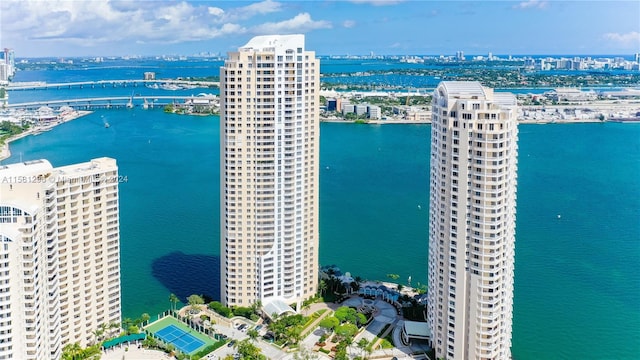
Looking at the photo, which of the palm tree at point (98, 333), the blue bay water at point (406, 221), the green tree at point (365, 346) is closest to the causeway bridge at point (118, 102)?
the blue bay water at point (406, 221)

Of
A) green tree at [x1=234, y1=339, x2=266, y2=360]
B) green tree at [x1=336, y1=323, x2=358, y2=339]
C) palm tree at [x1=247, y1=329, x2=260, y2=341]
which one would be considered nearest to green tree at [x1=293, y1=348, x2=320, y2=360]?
green tree at [x1=234, y1=339, x2=266, y2=360]

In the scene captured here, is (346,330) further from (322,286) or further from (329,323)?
(322,286)

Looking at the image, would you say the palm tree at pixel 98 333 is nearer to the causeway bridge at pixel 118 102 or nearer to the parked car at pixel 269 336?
the parked car at pixel 269 336

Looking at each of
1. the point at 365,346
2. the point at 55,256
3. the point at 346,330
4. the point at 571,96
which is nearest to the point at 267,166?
the point at 346,330

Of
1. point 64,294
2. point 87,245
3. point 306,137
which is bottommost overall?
point 64,294

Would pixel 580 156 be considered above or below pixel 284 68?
below

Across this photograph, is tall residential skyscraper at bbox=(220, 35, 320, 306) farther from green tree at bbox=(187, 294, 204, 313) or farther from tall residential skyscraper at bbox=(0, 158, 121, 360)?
tall residential skyscraper at bbox=(0, 158, 121, 360)

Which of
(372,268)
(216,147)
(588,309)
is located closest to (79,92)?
(216,147)

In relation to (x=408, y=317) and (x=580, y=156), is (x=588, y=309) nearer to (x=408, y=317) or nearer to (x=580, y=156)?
(x=408, y=317)
